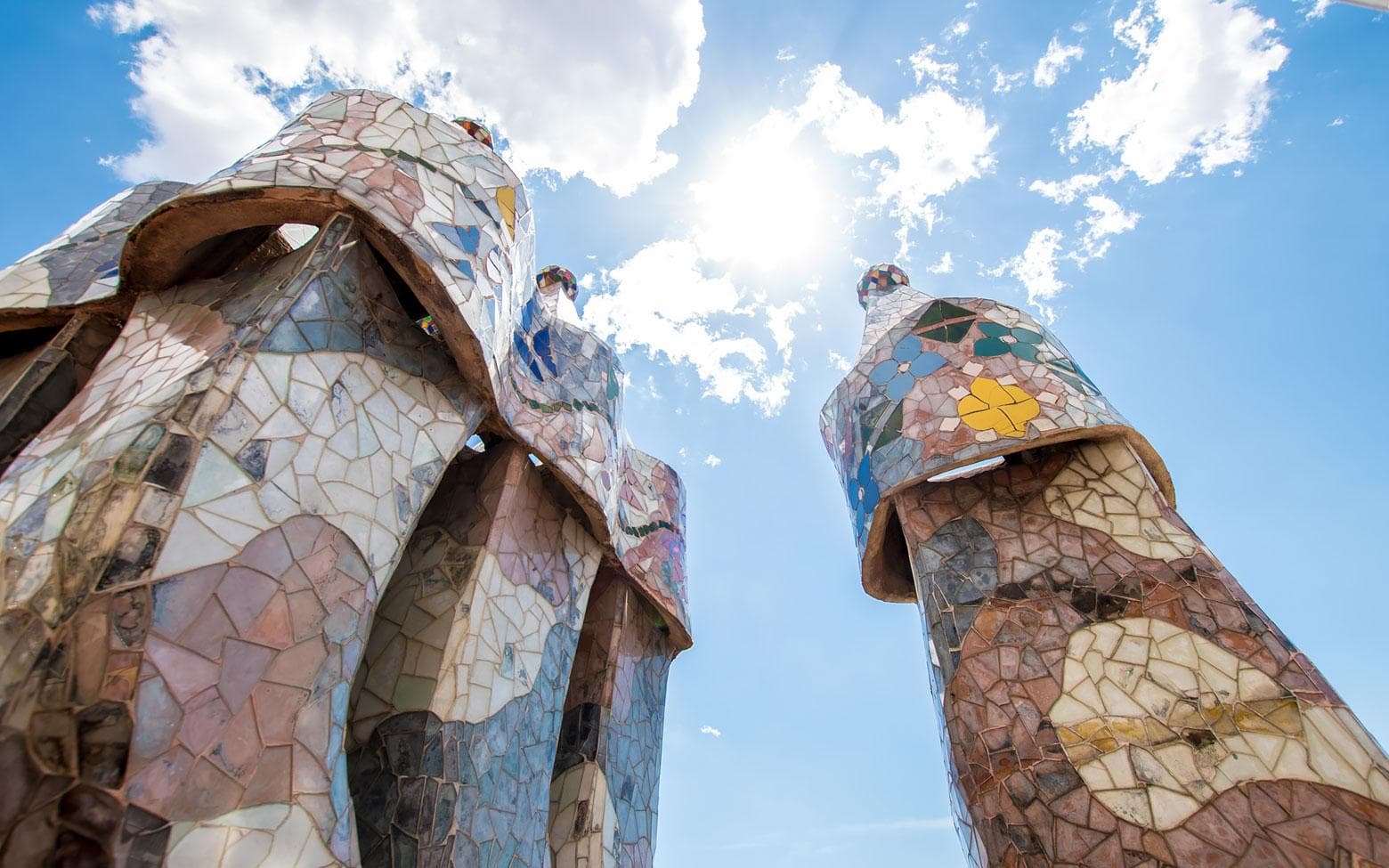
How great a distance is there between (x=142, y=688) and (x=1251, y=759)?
5.20 metres

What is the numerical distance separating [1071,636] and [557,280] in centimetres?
624

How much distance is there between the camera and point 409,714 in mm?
4188

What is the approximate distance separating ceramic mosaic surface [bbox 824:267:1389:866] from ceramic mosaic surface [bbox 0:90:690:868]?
8.40 ft

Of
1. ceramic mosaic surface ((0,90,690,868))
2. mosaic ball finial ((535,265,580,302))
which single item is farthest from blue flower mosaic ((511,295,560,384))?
mosaic ball finial ((535,265,580,302))

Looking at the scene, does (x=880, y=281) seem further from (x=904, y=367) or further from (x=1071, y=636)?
(x=1071, y=636)

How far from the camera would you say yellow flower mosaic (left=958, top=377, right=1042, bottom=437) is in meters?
5.31

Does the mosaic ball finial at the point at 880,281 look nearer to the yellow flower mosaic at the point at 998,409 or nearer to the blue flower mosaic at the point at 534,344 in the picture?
the yellow flower mosaic at the point at 998,409

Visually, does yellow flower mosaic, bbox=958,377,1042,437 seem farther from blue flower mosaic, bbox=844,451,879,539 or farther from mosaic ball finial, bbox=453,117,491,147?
mosaic ball finial, bbox=453,117,491,147

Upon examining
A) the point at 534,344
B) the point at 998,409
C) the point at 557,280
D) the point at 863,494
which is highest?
the point at 557,280

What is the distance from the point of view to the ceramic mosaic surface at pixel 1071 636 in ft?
13.0

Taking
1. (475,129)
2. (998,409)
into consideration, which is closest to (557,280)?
(475,129)

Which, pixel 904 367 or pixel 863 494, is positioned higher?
pixel 904 367

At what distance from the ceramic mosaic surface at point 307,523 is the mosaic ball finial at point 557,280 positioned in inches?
85.2

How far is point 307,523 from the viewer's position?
3396mm
